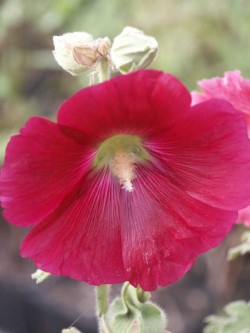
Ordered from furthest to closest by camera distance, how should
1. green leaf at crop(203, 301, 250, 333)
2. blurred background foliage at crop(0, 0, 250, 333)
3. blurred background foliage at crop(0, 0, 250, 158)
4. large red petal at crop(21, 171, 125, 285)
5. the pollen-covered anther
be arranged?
blurred background foliage at crop(0, 0, 250, 158)
blurred background foliage at crop(0, 0, 250, 333)
green leaf at crop(203, 301, 250, 333)
the pollen-covered anther
large red petal at crop(21, 171, 125, 285)

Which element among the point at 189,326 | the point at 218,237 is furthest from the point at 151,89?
the point at 189,326

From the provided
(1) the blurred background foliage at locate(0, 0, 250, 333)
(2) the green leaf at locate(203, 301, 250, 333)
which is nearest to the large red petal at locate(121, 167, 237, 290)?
(2) the green leaf at locate(203, 301, 250, 333)

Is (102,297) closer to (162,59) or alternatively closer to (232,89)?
(232,89)

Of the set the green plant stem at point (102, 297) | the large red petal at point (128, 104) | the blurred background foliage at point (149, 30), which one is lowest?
the green plant stem at point (102, 297)

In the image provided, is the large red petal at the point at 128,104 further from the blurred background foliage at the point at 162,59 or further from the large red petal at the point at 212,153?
the blurred background foliage at the point at 162,59

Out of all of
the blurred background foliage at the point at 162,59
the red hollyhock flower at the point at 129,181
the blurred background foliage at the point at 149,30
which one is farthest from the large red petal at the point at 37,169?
the blurred background foliage at the point at 149,30

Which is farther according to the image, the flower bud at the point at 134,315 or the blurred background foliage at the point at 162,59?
the blurred background foliage at the point at 162,59

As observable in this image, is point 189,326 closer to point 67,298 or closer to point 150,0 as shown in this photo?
point 67,298

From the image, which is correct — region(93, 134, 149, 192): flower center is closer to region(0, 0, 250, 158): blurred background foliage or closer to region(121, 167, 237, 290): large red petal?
region(121, 167, 237, 290): large red petal
